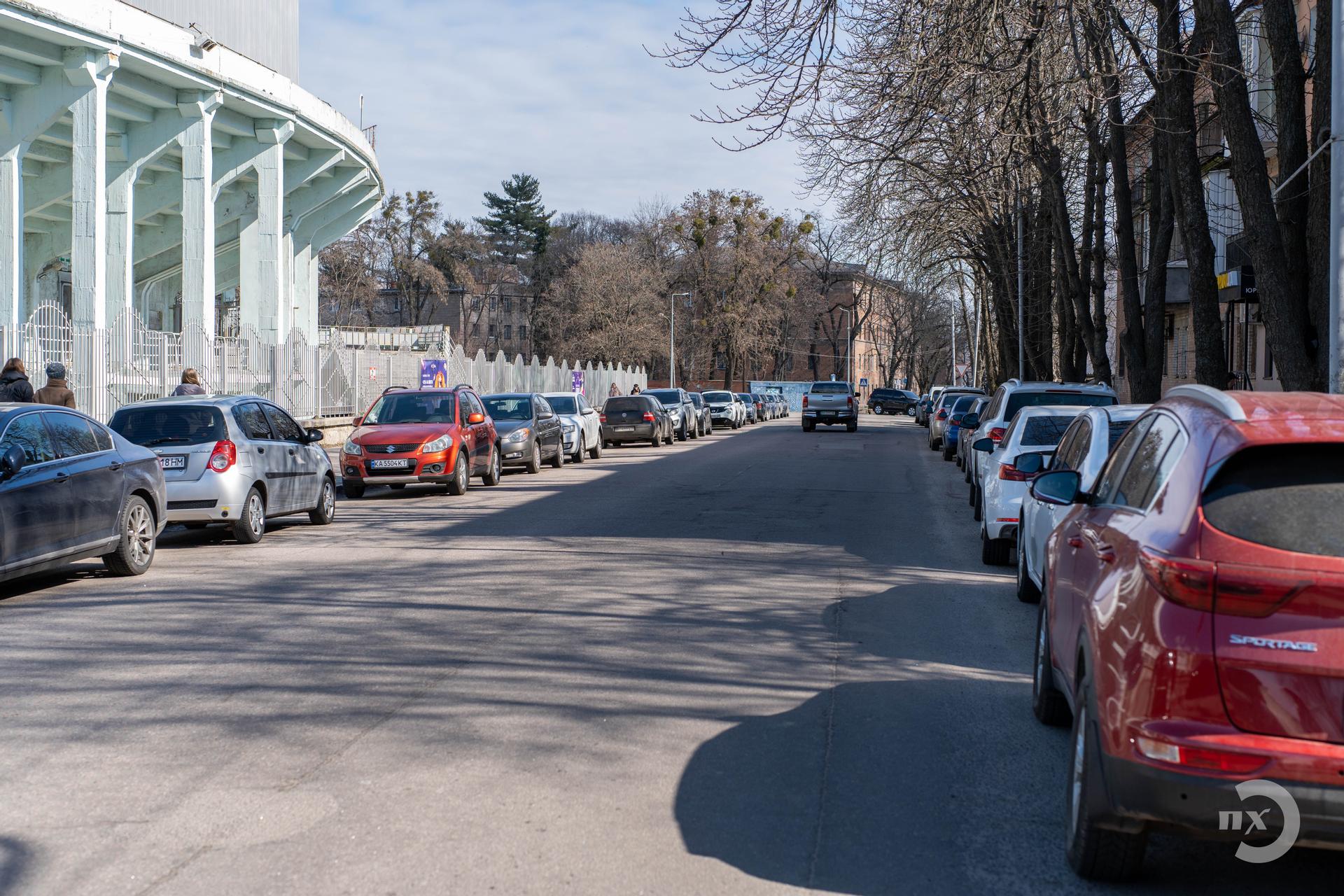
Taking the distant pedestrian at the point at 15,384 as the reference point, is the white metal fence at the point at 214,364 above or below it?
above

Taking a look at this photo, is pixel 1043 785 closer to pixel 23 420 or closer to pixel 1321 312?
pixel 23 420

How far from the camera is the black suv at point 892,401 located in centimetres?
8838

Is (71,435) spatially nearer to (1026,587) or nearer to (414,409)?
(1026,587)

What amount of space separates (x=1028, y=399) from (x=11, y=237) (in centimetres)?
2340

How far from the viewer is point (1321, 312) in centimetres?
1283

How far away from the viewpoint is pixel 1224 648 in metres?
3.65

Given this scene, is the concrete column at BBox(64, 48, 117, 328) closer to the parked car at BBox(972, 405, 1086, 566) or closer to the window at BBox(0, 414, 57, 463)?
the window at BBox(0, 414, 57, 463)

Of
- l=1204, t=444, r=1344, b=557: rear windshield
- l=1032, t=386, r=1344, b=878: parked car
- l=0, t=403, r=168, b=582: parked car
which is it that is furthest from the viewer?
l=0, t=403, r=168, b=582: parked car

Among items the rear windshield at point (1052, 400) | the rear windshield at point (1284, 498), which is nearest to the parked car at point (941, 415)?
the rear windshield at point (1052, 400)

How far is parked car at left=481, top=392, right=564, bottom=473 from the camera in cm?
2489

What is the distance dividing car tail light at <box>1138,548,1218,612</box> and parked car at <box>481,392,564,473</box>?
68.1 ft

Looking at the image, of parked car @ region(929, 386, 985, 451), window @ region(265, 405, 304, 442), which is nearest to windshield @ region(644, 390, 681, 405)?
parked car @ region(929, 386, 985, 451)

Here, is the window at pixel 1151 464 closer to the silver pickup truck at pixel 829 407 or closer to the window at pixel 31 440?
the window at pixel 31 440

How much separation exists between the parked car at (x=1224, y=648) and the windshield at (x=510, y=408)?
22.1m
